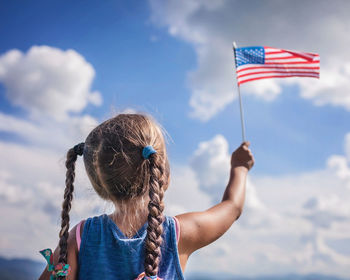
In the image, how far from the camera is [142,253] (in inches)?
112

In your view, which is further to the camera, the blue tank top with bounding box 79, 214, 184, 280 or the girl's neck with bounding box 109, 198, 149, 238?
the girl's neck with bounding box 109, 198, 149, 238

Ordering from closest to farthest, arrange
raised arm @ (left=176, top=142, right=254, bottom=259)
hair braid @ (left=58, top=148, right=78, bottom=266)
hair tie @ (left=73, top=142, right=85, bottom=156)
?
hair braid @ (left=58, top=148, right=78, bottom=266), raised arm @ (left=176, top=142, right=254, bottom=259), hair tie @ (left=73, top=142, right=85, bottom=156)

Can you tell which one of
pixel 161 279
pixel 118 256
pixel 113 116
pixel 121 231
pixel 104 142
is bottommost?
pixel 161 279

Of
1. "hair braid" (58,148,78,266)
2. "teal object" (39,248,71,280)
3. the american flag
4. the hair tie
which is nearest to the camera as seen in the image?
"teal object" (39,248,71,280)

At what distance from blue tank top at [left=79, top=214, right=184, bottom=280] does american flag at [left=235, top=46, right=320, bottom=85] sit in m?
4.98

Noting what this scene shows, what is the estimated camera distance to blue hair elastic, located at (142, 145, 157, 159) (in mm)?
2805

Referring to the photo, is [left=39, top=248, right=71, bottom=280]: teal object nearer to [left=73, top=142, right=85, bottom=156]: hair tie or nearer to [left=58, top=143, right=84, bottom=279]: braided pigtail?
[left=58, top=143, right=84, bottom=279]: braided pigtail

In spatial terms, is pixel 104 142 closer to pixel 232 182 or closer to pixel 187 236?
pixel 187 236

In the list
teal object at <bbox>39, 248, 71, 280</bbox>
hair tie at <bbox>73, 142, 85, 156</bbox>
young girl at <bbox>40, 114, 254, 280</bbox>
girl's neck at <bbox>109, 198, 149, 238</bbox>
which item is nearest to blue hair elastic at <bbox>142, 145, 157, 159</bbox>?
young girl at <bbox>40, 114, 254, 280</bbox>

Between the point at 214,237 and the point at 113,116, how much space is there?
4.63ft

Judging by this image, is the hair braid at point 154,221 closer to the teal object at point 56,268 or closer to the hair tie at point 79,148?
the teal object at point 56,268

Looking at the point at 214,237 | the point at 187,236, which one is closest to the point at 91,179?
the point at 187,236

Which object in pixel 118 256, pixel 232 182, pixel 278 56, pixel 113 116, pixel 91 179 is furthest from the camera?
pixel 278 56

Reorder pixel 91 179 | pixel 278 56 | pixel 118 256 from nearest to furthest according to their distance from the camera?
1. pixel 118 256
2. pixel 91 179
3. pixel 278 56
